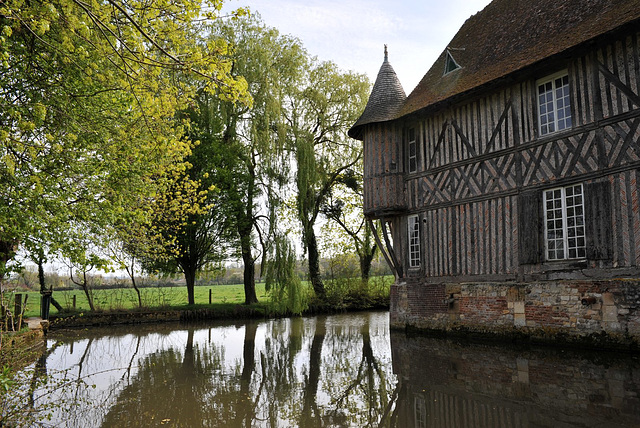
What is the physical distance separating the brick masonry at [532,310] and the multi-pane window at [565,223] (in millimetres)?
689

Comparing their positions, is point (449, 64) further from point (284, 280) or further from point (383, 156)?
point (284, 280)

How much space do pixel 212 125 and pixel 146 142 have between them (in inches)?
480

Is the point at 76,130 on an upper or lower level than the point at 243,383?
upper

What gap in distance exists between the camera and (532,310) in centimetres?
1070

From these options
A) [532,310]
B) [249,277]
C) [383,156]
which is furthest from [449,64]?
[249,277]

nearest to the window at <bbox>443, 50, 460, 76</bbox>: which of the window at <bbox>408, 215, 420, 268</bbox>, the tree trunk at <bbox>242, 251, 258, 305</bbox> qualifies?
the window at <bbox>408, 215, 420, 268</bbox>

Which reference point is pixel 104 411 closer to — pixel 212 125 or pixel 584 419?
pixel 584 419

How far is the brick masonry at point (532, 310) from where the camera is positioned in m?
9.05

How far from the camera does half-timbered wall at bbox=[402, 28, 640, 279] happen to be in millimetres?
9328

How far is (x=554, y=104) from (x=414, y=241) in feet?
18.0

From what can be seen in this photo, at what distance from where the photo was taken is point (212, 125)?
822 inches

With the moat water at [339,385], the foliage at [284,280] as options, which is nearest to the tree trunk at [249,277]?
the foliage at [284,280]

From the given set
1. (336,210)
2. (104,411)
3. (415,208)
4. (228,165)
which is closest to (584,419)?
(104,411)

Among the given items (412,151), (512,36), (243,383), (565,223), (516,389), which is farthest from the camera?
(412,151)
